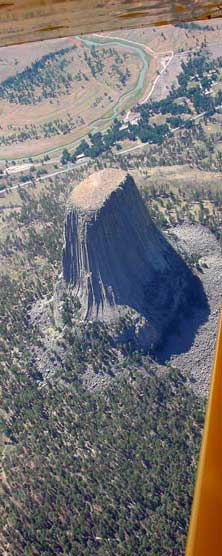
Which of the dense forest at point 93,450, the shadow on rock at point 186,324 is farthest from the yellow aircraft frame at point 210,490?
the shadow on rock at point 186,324

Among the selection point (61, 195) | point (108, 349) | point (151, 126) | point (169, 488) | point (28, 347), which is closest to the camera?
point (169, 488)

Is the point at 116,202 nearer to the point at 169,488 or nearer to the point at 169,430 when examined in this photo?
the point at 169,430

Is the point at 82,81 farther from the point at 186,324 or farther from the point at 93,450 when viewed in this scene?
the point at 93,450

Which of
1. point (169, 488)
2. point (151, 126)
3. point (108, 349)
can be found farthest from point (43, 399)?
point (151, 126)

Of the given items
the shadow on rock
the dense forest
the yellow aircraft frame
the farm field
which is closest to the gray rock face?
the shadow on rock

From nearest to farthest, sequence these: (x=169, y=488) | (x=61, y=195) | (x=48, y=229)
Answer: (x=169, y=488) < (x=48, y=229) < (x=61, y=195)

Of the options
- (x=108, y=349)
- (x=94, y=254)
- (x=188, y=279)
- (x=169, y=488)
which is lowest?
(x=169, y=488)

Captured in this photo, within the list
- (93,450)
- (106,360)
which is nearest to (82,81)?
(106,360)

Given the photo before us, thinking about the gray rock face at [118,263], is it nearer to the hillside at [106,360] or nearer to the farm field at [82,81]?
the hillside at [106,360]

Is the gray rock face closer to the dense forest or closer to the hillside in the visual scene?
the hillside
